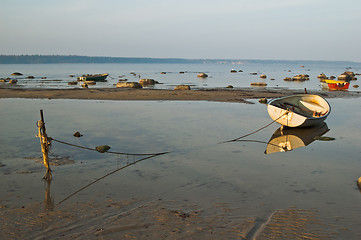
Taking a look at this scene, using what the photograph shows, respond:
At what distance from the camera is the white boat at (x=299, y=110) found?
19191mm

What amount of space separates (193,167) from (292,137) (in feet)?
26.2

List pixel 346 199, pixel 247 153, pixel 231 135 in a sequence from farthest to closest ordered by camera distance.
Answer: pixel 231 135, pixel 247 153, pixel 346 199

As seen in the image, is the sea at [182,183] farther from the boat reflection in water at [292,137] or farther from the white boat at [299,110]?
the white boat at [299,110]

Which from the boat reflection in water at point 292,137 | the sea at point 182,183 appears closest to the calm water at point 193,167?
the sea at point 182,183

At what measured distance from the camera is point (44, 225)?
7797mm

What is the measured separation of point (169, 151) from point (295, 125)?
28.1 ft

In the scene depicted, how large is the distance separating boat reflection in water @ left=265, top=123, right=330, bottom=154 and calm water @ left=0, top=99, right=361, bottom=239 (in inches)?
19.4

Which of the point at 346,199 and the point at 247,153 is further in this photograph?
the point at 247,153

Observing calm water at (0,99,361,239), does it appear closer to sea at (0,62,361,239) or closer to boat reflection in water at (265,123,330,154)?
sea at (0,62,361,239)

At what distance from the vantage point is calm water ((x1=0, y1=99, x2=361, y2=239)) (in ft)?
31.3

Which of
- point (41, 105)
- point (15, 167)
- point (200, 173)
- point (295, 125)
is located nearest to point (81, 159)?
point (15, 167)

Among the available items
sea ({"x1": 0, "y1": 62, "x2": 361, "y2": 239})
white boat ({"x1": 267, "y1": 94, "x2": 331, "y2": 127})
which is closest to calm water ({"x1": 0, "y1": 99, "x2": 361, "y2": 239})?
sea ({"x1": 0, "y1": 62, "x2": 361, "y2": 239})

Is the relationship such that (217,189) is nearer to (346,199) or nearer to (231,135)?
(346,199)

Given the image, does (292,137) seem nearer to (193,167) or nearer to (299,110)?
(299,110)
